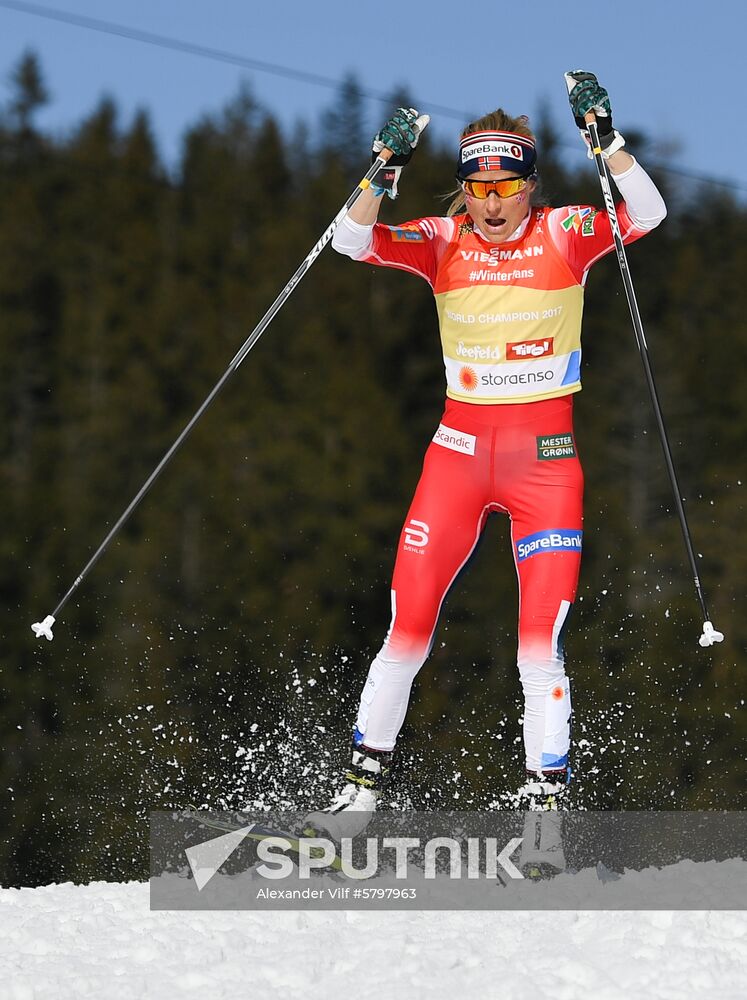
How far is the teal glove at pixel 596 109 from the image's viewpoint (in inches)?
189

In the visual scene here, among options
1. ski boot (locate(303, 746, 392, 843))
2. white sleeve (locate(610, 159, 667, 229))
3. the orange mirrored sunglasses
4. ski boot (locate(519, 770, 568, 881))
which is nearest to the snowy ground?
ski boot (locate(519, 770, 568, 881))

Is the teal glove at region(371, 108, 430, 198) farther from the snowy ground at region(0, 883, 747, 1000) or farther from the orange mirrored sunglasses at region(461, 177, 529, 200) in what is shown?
the snowy ground at region(0, 883, 747, 1000)

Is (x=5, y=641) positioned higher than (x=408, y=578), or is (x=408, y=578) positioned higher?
(x=5, y=641)

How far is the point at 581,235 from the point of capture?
5039 millimetres

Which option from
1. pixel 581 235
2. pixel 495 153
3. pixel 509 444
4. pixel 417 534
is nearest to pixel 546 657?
pixel 417 534

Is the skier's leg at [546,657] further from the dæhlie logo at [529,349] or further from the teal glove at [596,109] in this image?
the teal glove at [596,109]

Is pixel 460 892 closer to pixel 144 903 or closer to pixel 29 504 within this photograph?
pixel 144 903

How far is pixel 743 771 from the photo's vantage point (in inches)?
1398

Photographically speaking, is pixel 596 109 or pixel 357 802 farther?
pixel 357 802

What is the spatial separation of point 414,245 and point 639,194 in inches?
36.9

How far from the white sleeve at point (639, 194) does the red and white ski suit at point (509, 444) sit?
0.07 metres

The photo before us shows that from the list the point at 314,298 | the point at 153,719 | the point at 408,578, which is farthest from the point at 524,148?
the point at 314,298

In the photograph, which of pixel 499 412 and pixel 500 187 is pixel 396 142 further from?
pixel 499 412

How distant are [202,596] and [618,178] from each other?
1452 inches
